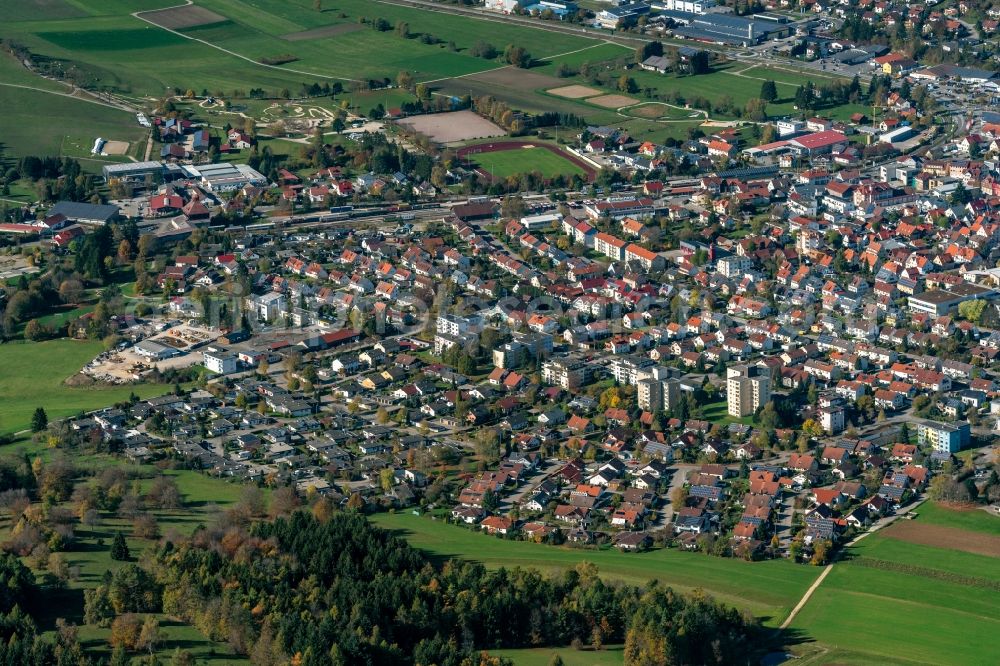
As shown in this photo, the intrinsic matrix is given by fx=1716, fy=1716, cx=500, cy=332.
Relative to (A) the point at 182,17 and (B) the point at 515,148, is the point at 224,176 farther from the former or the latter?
(A) the point at 182,17

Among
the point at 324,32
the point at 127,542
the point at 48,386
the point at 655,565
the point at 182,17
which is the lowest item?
the point at 48,386

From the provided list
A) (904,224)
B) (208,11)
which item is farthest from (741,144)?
(208,11)

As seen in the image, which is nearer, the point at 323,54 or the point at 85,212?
the point at 85,212

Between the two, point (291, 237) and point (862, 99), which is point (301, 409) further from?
point (862, 99)


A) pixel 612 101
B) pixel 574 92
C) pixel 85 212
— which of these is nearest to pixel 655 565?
pixel 85 212

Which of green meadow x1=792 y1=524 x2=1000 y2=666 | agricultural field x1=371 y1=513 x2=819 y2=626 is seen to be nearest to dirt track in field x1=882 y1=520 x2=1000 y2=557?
green meadow x1=792 y1=524 x2=1000 y2=666
